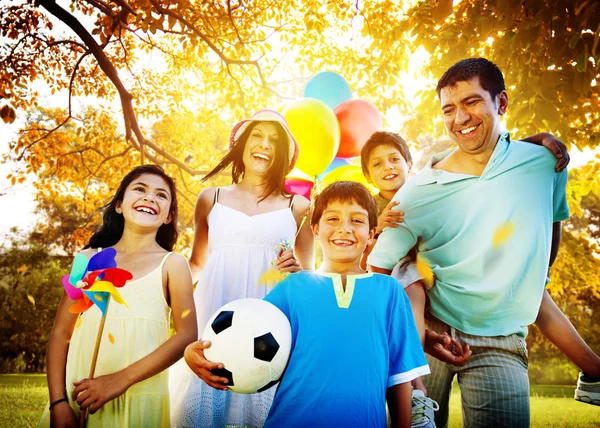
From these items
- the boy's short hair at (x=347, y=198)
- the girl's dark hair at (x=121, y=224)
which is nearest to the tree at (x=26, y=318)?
the girl's dark hair at (x=121, y=224)

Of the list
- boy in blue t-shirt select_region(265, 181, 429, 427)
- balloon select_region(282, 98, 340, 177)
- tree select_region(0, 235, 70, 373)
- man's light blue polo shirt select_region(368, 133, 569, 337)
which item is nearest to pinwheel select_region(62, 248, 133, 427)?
boy in blue t-shirt select_region(265, 181, 429, 427)

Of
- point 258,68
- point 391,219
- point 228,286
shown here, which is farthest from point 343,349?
point 258,68

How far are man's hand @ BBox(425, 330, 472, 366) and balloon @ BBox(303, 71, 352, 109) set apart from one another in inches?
117

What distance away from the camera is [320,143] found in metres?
3.89

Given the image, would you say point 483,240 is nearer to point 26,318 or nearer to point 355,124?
point 355,124

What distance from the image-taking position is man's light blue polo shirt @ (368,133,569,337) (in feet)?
7.48

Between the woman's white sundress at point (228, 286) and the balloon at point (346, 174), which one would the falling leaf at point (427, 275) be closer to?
the woman's white sundress at point (228, 286)

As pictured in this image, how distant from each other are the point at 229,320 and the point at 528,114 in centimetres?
278

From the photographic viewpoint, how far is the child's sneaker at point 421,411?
199cm

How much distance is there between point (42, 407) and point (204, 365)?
6.55 meters

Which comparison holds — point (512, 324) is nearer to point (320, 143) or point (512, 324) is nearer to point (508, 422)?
point (508, 422)

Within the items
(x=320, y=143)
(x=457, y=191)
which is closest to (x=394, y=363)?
(x=457, y=191)

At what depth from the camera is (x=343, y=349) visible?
74.7 inches

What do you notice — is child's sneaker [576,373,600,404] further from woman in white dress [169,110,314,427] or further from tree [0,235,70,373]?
tree [0,235,70,373]
